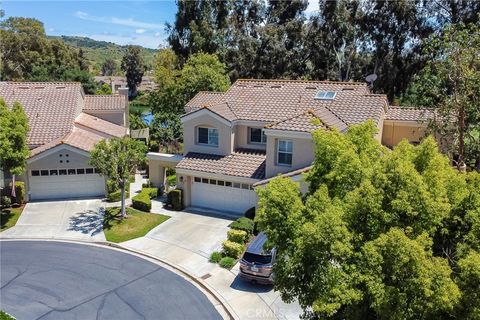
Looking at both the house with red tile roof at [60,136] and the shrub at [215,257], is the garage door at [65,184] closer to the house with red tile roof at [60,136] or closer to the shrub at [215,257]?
the house with red tile roof at [60,136]

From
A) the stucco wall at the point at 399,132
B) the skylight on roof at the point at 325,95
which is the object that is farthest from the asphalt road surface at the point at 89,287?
the stucco wall at the point at 399,132

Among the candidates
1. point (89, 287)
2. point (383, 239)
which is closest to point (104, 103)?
point (89, 287)

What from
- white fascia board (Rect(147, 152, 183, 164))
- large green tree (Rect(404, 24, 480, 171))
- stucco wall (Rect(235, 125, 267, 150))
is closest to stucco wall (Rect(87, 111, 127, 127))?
white fascia board (Rect(147, 152, 183, 164))

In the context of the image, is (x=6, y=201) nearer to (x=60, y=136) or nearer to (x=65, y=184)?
(x=65, y=184)

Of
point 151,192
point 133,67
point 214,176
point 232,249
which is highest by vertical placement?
point 133,67

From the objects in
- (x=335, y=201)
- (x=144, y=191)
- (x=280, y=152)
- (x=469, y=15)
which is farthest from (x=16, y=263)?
(x=469, y=15)

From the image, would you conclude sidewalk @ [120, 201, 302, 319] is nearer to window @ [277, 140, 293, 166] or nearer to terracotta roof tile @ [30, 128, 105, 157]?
window @ [277, 140, 293, 166]
